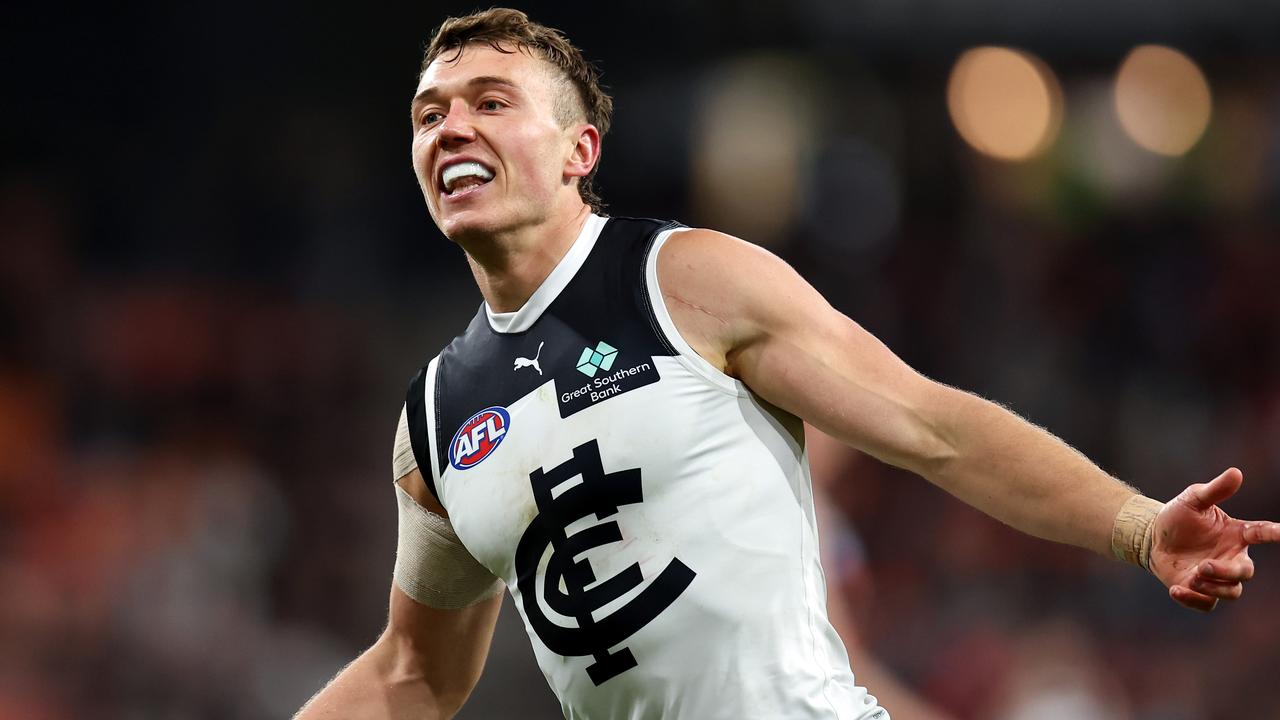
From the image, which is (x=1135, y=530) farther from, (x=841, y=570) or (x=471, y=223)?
(x=841, y=570)

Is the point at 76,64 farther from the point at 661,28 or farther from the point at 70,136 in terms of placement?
the point at 661,28

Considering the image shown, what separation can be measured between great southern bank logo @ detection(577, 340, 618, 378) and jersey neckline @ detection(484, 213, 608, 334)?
0.21 meters

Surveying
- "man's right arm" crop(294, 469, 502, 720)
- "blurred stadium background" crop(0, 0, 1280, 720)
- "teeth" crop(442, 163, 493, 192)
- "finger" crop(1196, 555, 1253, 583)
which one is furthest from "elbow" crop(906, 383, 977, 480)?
"blurred stadium background" crop(0, 0, 1280, 720)

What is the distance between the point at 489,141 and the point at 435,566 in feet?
3.56

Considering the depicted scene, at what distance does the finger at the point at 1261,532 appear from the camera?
2350mm

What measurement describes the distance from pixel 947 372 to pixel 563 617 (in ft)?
26.8

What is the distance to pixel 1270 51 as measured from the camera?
12359mm

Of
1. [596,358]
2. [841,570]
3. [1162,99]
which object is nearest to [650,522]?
[596,358]

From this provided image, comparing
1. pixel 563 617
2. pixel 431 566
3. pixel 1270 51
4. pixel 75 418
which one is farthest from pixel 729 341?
pixel 1270 51

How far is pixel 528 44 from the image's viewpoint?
136 inches

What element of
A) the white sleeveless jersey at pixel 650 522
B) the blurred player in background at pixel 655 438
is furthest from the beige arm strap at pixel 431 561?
the white sleeveless jersey at pixel 650 522

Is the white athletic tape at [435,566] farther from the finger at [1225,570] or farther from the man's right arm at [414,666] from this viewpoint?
the finger at [1225,570]

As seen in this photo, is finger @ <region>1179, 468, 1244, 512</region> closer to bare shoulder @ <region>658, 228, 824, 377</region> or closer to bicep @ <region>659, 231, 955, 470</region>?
bicep @ <region>659, 231, 955, 470</region>

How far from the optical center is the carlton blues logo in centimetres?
294
